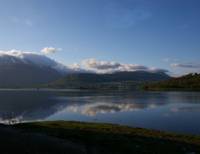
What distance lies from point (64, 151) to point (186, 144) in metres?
13.5

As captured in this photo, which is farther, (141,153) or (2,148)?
(141,153)

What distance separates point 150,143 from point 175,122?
2744cm

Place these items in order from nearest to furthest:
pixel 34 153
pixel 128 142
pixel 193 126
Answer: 1. pixel 34 153
2. pixel 128 142
3. pixel 193 126

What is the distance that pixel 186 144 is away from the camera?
3069 cm

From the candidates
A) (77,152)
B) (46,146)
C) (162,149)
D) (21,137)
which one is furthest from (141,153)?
(21,137)

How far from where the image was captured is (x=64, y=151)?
22.6 metres

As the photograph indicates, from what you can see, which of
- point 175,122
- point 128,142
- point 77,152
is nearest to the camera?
point 77,152

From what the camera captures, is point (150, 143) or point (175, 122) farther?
point (175, 122)

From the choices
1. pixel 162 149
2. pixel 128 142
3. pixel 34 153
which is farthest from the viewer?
pixel 128 142

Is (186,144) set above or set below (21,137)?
below

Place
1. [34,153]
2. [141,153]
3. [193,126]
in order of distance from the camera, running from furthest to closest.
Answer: [193,126] → [141,153] → [34,153]

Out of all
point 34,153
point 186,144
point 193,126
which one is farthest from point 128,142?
point 193,126

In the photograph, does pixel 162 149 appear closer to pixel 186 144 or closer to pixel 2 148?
pixel 186 144

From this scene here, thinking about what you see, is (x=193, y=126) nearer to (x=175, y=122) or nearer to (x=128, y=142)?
(x=175, y=122)
